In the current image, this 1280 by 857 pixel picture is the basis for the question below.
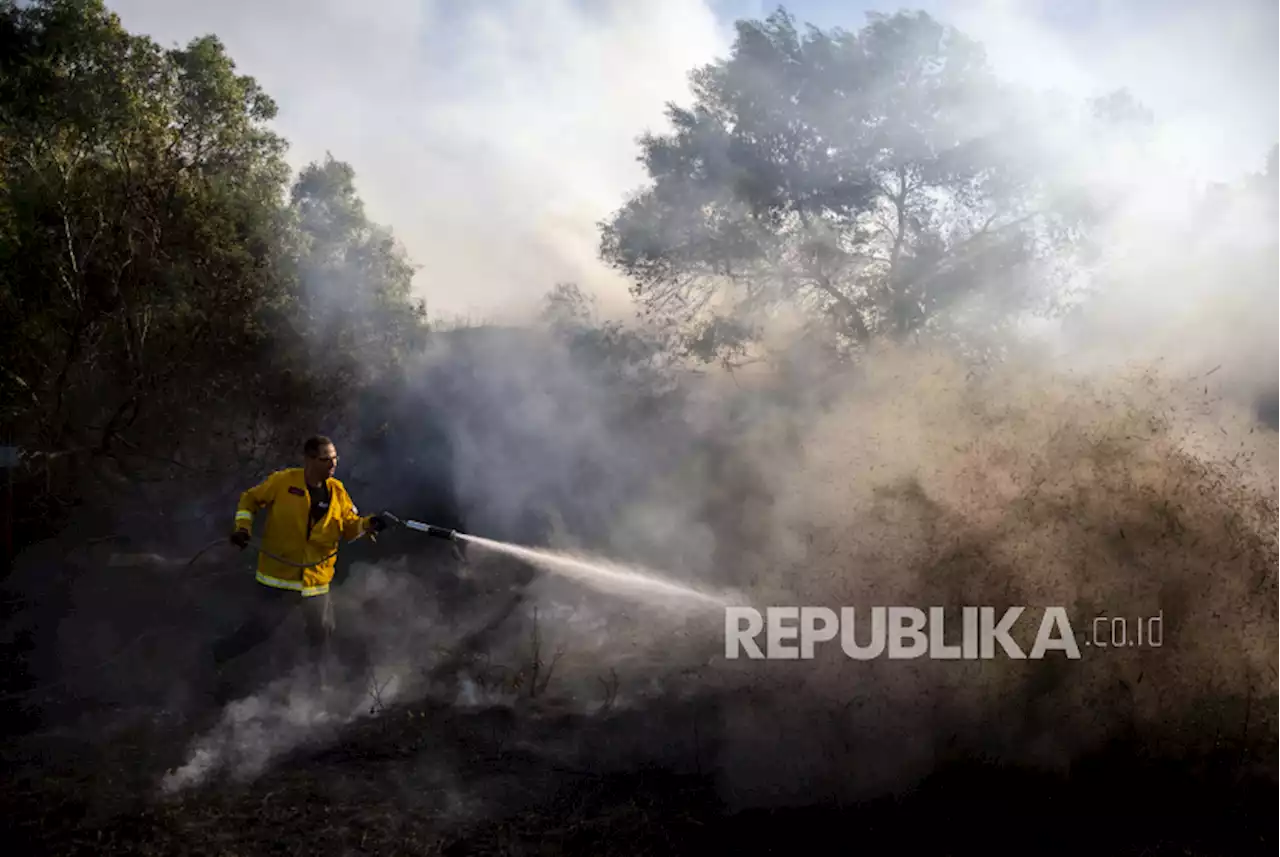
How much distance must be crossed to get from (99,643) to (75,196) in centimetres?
463

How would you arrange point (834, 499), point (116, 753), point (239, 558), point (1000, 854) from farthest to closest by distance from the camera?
point (239, 558) → point (834, 499) → point (116, 753) → point (1000, 854)

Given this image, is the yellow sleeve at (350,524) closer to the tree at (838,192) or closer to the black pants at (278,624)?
the black pants at (278,624)

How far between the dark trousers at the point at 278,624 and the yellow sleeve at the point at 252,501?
1.78 ft

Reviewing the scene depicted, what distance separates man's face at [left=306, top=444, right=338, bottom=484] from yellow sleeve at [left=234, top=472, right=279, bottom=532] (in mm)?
233

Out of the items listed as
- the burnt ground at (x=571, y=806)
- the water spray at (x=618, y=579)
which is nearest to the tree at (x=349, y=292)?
the water spray at (x=618, y=579)

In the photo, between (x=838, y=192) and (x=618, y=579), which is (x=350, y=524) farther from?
(x=838, y=192)

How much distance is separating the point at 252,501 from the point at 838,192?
12796 millimetres

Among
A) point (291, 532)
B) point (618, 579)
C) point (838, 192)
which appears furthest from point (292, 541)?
point (838, 192)

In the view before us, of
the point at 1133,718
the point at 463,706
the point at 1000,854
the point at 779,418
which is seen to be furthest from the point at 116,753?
the point at 779,418

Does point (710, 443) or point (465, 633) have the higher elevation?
point (710, 443)

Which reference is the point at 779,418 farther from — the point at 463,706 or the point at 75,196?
the point at 75,196

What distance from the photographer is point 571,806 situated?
488 centimetres

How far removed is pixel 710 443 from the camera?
12.0m

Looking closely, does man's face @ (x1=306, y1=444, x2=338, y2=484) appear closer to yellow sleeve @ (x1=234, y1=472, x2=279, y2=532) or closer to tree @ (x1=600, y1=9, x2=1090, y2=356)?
yellow sleeve @ (x1=234, y1=472, x2=279, y2=532)
